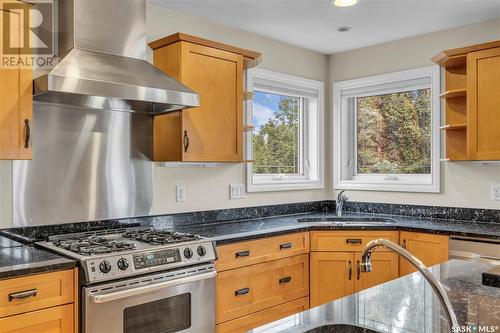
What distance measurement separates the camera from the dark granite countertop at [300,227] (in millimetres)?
2900

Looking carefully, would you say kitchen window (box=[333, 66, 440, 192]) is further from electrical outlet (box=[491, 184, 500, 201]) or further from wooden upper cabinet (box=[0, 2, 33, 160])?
wooden upper cabinet (box=[0, 2, 33, 160])

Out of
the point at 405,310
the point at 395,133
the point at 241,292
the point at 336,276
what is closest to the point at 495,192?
the point at 395,133

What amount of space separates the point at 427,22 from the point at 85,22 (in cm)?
253

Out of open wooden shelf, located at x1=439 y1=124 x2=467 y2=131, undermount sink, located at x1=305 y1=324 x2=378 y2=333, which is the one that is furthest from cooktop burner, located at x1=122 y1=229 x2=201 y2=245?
open wooden shelf, located at x1=439 y1=124 x2=467 y2=131

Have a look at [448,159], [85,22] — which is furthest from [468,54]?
[85,22]

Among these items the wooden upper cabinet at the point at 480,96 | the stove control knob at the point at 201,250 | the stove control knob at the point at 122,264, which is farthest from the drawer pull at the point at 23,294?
the wooden upper cabinet at the point at 480,96

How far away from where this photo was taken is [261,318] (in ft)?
9.93

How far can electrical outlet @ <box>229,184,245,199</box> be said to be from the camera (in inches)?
142

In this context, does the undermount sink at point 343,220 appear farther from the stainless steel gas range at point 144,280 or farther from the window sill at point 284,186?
the stainless steel gas range at point 144,280

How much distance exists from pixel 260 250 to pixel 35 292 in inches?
57.1

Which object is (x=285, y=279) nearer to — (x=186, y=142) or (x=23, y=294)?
(x=186, y=142)

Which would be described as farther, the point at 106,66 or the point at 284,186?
the point at 284,186

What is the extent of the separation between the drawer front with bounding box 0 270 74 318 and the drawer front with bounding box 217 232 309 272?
943mm

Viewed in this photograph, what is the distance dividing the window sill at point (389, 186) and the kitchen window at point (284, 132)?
0.25 metres
